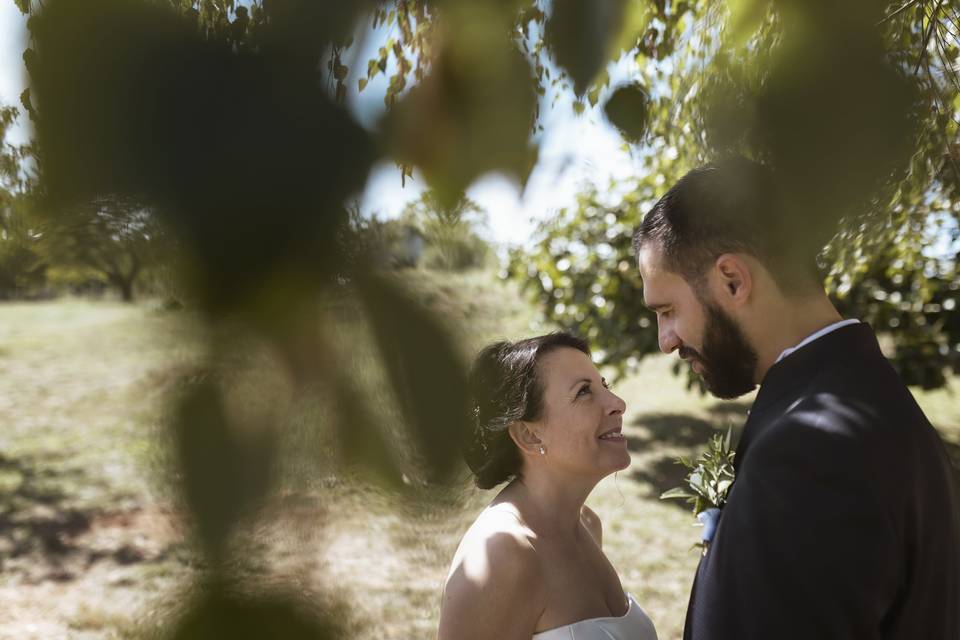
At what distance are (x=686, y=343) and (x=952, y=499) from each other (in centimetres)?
54

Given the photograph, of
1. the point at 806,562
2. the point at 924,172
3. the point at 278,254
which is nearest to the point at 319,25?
the point at 278,254

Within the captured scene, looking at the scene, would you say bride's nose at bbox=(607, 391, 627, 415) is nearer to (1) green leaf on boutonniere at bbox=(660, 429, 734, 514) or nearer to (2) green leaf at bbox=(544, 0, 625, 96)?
(1) green leaf on boutonniere at bbox=(660, 429, 734, 514)

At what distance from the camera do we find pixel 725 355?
1.60 meters

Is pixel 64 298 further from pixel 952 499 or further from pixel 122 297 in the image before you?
pixel 952 499

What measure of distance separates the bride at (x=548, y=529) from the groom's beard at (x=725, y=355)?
51 cm

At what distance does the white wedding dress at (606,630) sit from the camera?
2.06 meters

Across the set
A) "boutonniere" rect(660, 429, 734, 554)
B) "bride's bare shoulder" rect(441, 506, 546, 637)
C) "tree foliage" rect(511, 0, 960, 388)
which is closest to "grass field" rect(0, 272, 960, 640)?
"tree foliage" rect(511, 0, 960, 388)

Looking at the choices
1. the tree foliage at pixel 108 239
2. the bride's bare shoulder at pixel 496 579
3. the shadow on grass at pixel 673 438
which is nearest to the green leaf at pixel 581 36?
the tree foliage at pixel 108 239

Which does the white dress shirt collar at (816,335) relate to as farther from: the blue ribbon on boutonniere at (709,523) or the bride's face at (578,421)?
the bride's face at (578,421)

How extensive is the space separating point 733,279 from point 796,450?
1.36 ft

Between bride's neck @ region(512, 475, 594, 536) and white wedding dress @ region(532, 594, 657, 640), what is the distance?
27 cm

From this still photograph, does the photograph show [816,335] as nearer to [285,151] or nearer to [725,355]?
[725,355]

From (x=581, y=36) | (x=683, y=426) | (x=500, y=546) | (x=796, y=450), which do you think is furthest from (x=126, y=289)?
(x=683, y=426)

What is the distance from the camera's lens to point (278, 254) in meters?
0.58
